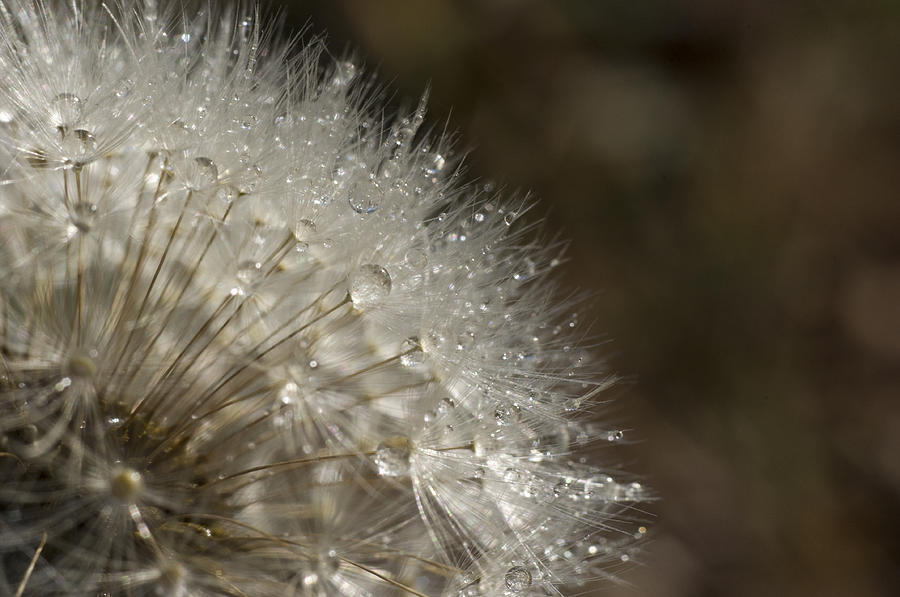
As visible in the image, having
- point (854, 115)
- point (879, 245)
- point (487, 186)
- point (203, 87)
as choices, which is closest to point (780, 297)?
point (879, 245)

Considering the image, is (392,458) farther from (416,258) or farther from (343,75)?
(343,75)

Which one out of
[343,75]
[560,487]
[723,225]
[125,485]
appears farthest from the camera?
[723,225]

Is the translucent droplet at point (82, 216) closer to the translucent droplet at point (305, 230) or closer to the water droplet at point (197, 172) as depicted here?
the water droplet at point (197, 172)

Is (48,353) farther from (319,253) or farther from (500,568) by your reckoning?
(500,568)

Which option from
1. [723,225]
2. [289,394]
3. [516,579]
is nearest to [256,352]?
[289,394]

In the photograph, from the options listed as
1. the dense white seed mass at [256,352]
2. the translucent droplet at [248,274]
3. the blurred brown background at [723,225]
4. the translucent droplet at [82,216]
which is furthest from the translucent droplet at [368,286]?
the blurred brown background at [723,225]

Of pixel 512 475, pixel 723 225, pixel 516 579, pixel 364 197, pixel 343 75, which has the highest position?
pixel 723 225
